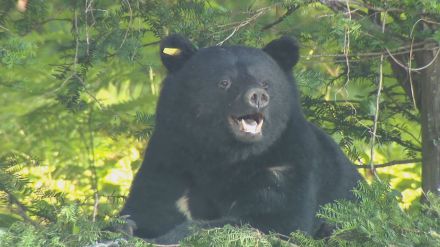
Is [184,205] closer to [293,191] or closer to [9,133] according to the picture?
[293,191]

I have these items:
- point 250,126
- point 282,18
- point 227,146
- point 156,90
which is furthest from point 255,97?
point 156,90

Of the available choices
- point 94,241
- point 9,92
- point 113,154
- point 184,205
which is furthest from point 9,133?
point 94,241

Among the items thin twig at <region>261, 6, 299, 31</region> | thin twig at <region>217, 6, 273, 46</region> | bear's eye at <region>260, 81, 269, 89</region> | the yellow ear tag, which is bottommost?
bear's eye at <region>260, 81, 269, 89</region>

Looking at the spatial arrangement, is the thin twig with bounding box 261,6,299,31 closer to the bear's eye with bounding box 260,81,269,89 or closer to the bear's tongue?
the bear's eye with bounding box 260,81,269,89

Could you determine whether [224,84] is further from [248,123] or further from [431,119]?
[431,119]

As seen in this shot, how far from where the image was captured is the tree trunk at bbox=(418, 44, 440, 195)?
8.23 m

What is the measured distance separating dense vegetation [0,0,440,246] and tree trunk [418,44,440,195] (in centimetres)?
2

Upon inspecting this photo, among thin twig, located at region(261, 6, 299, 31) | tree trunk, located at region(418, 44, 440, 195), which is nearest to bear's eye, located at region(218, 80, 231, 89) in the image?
thin twig, located at region(261, 6, 299, 31)

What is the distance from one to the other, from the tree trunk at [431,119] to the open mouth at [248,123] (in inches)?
65.2

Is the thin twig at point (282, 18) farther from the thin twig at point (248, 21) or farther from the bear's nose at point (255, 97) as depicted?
the bear's nose at point (255, 97)

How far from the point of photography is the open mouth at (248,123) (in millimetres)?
7230

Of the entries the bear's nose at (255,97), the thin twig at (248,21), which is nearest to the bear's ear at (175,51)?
the thin twig at (248,21)

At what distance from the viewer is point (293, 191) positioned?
723 cm

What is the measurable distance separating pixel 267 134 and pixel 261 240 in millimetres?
2082
